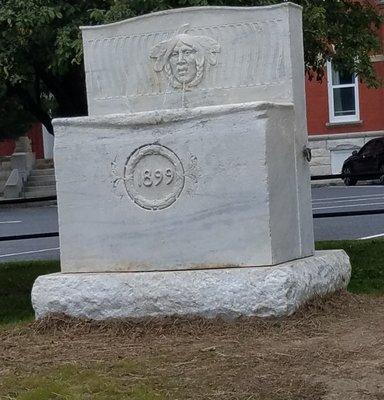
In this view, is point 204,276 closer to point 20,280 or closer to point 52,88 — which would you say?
point 52,88

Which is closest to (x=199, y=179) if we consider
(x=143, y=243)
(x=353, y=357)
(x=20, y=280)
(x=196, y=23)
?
(x=143, y=243)

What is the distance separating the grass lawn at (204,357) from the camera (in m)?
5.42

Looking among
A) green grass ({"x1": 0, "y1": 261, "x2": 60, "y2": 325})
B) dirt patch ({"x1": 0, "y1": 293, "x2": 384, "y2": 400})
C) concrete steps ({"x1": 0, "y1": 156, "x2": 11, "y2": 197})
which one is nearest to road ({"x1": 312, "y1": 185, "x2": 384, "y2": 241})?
green grass ({"x1": 0, "y1": 261, "x2": 60, "y2": 325})

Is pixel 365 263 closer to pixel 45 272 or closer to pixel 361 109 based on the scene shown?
pixel 45 272

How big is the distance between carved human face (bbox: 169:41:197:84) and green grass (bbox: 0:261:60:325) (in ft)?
13.3

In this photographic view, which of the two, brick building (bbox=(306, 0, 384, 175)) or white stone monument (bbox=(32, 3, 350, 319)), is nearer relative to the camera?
white stone monument (bbox=(32, 3, 350, 319))

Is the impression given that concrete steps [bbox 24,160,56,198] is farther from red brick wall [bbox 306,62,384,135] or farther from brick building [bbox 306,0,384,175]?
red brick wall [bbox 306,62,384,135]

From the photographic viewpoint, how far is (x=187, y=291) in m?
6.85

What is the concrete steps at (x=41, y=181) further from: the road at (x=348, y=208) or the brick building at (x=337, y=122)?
the road at (x=348, y=208)

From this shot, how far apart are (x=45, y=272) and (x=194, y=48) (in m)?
6.46

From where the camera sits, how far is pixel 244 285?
22.1ft

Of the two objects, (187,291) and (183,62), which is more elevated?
(183,62)

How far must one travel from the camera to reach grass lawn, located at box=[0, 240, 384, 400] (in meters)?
5.42

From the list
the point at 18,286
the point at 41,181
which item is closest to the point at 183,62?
the point at 18,286
